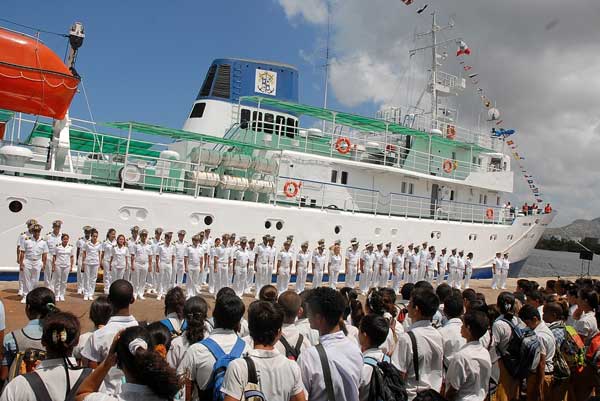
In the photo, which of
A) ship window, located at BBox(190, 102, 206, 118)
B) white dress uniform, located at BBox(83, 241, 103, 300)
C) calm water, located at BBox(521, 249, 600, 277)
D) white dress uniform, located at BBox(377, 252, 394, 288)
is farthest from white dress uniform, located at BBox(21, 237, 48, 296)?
→ calm water, located at BBox(521, 249, 600, 277)

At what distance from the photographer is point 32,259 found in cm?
982

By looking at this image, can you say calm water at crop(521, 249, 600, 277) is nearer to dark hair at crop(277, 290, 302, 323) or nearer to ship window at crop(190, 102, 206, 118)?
ship window at crop(190, 102, 206, 118)

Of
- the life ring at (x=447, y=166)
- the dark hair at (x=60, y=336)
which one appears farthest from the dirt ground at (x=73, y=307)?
the life ring at (x=447, y=166)

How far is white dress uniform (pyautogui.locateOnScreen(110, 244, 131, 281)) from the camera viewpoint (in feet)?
35.7

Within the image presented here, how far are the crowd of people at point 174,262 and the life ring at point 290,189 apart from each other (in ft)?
7.16

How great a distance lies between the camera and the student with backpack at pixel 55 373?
2568 millimetres

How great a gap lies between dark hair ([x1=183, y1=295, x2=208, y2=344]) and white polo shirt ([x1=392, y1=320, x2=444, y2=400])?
1.50 m

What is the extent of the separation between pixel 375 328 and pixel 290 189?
40.3 ft

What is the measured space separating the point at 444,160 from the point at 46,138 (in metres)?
14.8

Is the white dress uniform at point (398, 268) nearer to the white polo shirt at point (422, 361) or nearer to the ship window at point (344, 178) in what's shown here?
the ship window at point (344, 178)

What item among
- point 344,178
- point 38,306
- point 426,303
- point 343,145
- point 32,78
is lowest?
point 38,306

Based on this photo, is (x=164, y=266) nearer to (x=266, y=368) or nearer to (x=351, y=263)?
(x=351, y=263)

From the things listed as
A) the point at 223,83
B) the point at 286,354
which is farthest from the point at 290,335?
the point at 223,83

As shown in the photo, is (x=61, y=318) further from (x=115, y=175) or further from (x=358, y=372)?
(x=115, y=175)
